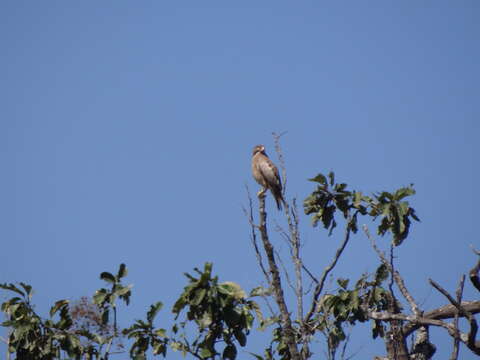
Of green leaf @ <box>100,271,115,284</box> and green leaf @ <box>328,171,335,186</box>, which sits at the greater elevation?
green leaf @ <box>328,171,335,186</box>

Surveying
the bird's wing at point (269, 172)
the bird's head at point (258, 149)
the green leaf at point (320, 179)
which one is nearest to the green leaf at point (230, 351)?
the green leaf at point (320, 179)

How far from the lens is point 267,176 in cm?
1415

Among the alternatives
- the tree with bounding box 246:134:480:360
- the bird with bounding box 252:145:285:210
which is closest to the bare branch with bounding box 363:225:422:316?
the tree with bounding box 246:134:480:360

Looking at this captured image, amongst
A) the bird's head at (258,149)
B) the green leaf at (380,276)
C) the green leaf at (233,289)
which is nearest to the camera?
the green leaf at (233,289)

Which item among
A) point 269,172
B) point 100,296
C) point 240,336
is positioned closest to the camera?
point 240,336

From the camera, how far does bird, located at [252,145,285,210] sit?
555 inches

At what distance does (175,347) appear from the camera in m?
7.02

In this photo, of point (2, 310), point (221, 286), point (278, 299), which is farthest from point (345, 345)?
point (2, 310)

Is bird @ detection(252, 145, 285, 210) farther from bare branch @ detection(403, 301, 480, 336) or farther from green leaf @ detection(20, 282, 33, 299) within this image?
green leaf @ detection(20, 282, 33, 299)

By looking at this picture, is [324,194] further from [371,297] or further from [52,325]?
[52,325]

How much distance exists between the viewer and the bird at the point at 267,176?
1409 centimetres

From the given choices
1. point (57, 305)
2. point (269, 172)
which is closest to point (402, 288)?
point (57, 305)

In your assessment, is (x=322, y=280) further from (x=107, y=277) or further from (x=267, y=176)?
(x=267, y=176)

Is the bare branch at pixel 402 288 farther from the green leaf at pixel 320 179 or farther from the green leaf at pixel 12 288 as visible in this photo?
the green leaf at pixel 12 288
